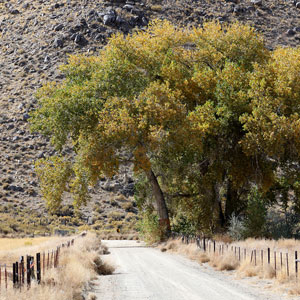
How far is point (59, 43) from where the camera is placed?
73438 millimetres

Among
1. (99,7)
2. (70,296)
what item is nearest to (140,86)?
(70,296)

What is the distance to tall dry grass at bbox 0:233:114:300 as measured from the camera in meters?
11.4

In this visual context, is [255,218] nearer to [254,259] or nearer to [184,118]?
[184,118]

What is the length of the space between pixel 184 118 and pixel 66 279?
15.9 meters

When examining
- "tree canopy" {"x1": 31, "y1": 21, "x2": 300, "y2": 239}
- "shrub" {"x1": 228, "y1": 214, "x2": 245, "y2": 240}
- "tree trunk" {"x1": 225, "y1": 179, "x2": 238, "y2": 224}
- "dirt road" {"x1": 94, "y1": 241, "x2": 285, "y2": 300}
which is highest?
"tree canopy" {"x1": 31, "y1": 21, "x2": 300, "y2": 239}

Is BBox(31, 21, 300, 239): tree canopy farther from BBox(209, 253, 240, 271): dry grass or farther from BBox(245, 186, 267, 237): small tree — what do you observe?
BBox(209, 253, 240, 271): dry grass

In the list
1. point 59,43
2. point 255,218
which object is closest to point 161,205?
point 255,218

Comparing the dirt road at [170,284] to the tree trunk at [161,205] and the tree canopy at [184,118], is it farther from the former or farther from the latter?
the tree trunk at [161,205]

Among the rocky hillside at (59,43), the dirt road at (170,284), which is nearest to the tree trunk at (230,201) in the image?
the dirt road at (170,284)

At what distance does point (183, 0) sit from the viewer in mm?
85062

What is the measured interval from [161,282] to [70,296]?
4474 mm

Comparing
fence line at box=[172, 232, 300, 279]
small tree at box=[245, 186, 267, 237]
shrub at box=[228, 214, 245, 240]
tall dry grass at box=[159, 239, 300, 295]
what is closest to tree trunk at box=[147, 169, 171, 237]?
fence line at box=[172, 232, 300, 279]

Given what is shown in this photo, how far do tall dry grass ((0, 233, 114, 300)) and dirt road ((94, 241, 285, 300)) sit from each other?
0.56 m

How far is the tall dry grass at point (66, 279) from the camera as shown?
1141 centimetres
